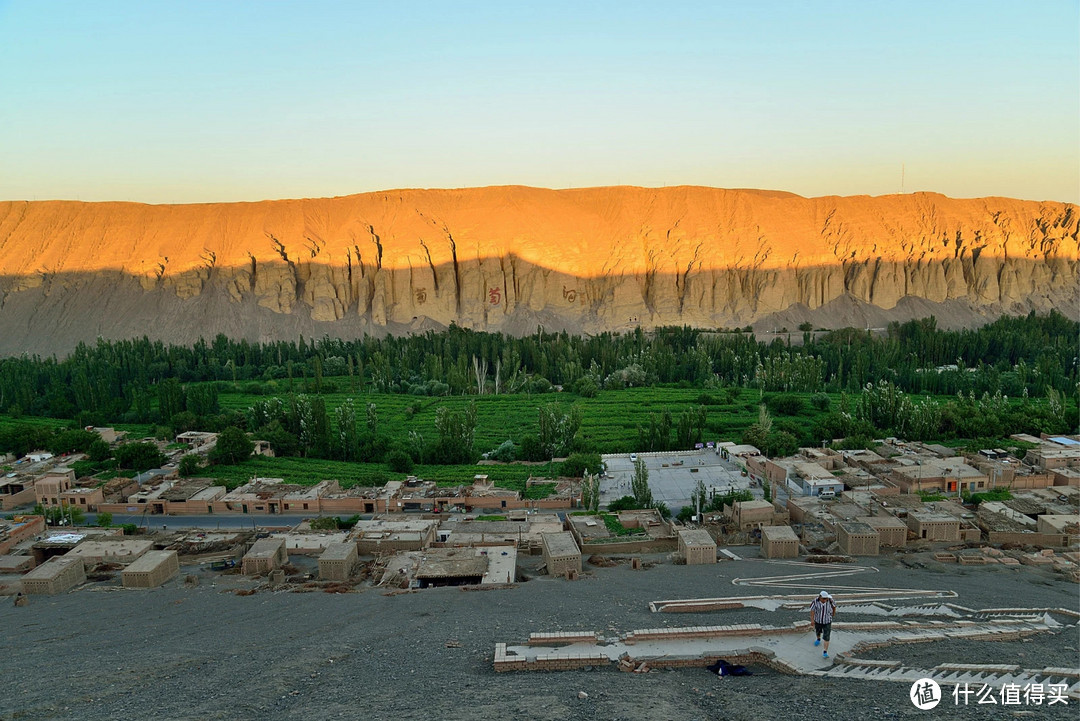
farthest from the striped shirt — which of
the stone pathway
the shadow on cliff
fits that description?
the shadow on cliff

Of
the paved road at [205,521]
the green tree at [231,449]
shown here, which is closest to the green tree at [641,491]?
the paved road at [205,521]

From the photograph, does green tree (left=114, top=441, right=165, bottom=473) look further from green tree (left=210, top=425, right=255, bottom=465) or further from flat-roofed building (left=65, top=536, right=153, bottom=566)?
flat-roofed building (left=65, top=536, right=153, bottom=566)

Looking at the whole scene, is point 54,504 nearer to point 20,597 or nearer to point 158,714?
point 20,597

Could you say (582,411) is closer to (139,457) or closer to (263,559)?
(139,457)

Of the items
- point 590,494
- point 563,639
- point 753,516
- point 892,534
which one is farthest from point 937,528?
point 563,639

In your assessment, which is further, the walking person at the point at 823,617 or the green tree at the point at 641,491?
the green tree at the point at 641,491

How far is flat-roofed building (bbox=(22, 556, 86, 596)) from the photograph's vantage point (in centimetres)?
1380

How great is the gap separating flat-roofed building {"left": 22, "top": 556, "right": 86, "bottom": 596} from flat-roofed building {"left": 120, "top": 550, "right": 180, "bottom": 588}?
880mm

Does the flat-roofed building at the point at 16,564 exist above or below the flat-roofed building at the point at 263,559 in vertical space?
below

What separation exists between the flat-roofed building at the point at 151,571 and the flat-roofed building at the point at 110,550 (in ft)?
2.80

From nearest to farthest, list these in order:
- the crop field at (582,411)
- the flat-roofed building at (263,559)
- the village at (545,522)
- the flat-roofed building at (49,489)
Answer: the village at (545,522)
the flat-roofed building at (263,559)
the flat-roofed building at (49,489)
the crop field at (582,411)

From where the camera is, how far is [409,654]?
9.90 m

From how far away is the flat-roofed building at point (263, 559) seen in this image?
14.6 meters

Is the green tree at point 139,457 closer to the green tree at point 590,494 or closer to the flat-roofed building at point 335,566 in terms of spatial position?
the flat-roofed building at point 335,566
